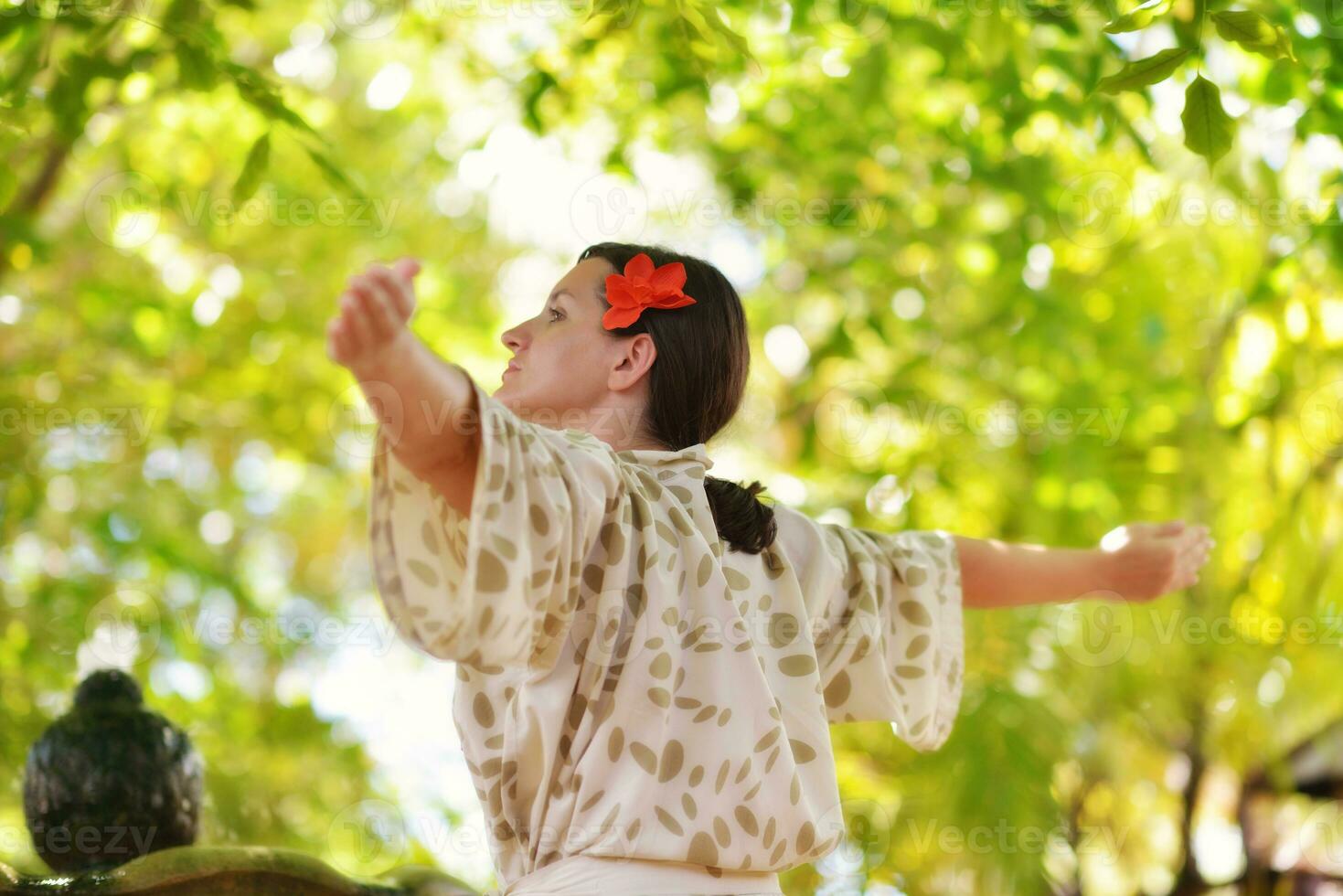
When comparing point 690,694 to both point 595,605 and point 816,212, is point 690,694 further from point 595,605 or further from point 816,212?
point 816,212

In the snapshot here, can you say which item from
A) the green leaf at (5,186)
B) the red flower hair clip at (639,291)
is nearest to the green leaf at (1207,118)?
the red flower hair clip at (639,291)

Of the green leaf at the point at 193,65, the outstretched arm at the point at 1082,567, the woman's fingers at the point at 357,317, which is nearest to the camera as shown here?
the woman's fingers at the point at 357,317

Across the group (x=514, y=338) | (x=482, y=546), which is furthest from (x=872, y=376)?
(x=482, y=546)

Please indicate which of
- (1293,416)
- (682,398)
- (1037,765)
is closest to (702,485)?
(682,398)

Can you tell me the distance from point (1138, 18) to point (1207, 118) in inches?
5.8

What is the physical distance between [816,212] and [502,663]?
Answer: 9.19ft

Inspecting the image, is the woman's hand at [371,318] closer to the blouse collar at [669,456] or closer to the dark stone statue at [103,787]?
the blouse collar at [669,456]

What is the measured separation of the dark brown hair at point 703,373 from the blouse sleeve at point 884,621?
0.10m

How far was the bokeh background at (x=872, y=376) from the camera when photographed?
3463 mm

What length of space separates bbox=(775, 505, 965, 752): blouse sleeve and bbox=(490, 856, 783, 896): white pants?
0.34 meters

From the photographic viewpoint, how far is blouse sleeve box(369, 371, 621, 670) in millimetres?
1120

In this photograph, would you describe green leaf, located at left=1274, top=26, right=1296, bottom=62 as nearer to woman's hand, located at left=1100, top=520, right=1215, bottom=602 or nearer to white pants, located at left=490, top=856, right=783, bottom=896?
woman's hand, located at left=1100, top=520, right=1215, bottom=602

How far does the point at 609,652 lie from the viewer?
1.32 metres

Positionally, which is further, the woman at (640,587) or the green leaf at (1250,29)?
the green leaf at (1250,29)
